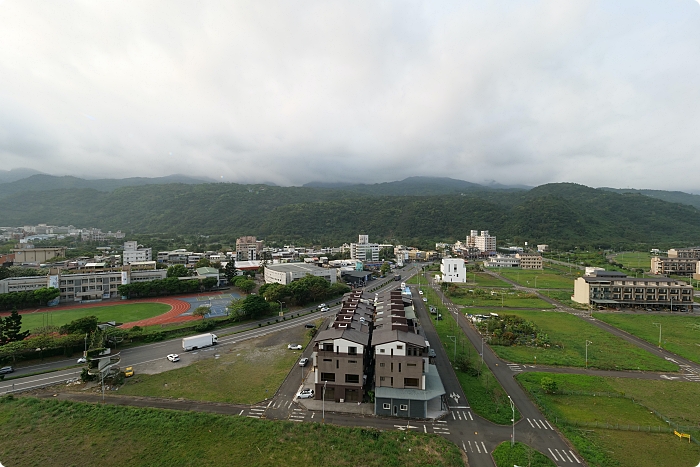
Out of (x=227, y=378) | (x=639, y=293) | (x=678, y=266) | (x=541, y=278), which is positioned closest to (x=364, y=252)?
(x=541, y=278)

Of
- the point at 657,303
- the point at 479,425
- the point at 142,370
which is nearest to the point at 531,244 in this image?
the point at 657,303

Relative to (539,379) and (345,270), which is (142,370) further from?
(345,270)

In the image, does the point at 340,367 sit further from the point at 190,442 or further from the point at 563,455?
the point at 563,455

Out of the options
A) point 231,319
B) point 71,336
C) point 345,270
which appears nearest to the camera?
point 71,336

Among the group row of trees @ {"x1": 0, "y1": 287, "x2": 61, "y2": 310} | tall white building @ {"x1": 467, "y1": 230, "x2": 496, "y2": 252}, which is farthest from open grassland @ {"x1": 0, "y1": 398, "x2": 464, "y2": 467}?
tall white building @ {"x1": 467, "y1": 230, "x2": 496, "y2": 252}

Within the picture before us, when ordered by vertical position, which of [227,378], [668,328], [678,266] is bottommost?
[227,378]

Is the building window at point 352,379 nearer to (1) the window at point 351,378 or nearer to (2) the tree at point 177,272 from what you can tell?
(1) the window at point 351,378

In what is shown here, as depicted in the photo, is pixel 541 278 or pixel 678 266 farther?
pixel 541 278
